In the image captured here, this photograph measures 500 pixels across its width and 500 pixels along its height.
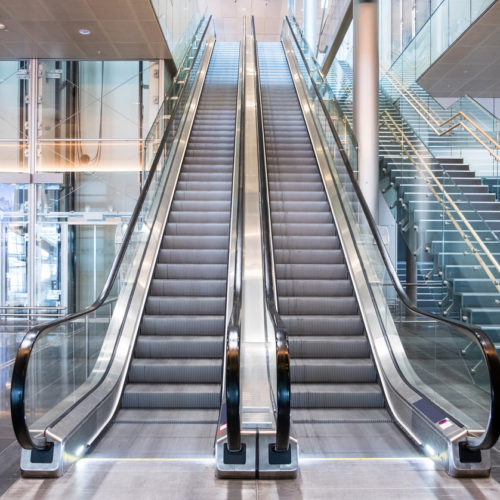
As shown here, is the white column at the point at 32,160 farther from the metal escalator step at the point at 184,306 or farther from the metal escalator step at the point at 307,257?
the metal escalator step at the point at 307,257

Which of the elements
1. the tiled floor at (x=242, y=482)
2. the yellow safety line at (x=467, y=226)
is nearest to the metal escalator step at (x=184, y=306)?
the tiled floor at (x=242, y=482)

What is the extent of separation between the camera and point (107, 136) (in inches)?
509

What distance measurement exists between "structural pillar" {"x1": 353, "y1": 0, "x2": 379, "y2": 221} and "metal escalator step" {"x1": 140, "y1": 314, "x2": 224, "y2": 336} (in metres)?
4.69

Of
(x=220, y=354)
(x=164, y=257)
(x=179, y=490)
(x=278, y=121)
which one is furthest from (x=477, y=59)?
(x=179, y=490)

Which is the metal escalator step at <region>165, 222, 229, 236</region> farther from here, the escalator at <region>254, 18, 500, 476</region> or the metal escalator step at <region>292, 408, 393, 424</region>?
the metal escalator step at <region>292, 408, 393, 424</region>

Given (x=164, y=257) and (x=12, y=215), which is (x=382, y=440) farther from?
(x=12, y=215)

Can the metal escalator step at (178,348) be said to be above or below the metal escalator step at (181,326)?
below

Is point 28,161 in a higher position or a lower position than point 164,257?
higher

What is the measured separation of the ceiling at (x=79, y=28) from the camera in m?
9.69

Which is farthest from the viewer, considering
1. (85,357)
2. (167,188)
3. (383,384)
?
(167,188)

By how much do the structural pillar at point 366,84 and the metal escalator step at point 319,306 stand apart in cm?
382

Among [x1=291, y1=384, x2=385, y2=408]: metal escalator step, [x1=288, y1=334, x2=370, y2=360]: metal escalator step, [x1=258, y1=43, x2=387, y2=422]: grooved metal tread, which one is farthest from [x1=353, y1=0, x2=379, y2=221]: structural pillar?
[x1=291, y1=384, x2=385, y2=408]: metal escalator step

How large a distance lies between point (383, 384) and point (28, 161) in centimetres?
1053

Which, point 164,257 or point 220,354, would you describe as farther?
point 164,257
